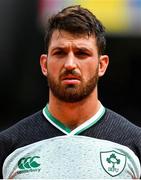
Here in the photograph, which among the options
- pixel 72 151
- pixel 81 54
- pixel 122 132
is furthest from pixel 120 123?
pixel 81 54

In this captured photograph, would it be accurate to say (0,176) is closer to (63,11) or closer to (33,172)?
(33,172)

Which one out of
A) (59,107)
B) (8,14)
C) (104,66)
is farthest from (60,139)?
(8,14)

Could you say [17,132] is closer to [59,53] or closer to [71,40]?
[59,53]

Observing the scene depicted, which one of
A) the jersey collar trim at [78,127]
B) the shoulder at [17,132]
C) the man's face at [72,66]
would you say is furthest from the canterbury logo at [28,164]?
the man's face at [72,66]

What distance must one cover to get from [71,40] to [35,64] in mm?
7408

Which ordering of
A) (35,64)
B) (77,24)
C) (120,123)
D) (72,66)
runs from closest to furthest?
(72,66)
(77,24)
(120,123)
(35,64)

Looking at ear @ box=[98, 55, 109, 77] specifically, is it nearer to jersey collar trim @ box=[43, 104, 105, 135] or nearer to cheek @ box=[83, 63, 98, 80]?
cheek @ box=[83, 63, 98, 80]

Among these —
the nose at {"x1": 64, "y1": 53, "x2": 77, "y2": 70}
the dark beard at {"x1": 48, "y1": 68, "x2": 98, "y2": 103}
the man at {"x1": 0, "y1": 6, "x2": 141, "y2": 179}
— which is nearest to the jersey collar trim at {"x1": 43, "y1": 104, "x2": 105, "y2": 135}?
the man at {"x1": 0, "y1": 6, "x2": 141, "y2": 179}

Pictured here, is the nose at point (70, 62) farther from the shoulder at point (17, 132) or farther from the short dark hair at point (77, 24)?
the shoulder at point (17, 132)

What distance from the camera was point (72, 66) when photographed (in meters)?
4.76

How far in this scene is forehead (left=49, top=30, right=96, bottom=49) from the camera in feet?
15.8

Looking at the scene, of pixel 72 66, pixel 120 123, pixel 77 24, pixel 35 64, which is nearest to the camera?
pixel 72 66

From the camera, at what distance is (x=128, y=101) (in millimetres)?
12500

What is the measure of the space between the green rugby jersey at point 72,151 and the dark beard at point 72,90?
187mm
